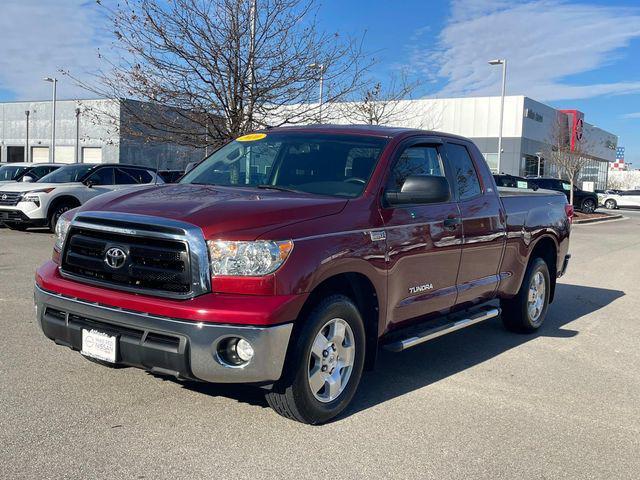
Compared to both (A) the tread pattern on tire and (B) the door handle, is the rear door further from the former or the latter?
(A) the tread pattern on tire

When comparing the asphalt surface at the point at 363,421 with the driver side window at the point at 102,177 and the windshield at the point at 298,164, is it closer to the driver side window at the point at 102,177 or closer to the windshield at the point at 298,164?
the windshield at the point at 298,164

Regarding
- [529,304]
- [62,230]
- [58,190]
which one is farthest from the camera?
[58,190]

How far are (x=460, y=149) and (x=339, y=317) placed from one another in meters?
2.58

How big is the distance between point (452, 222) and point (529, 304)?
2159mm

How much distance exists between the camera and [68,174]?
1562 cm

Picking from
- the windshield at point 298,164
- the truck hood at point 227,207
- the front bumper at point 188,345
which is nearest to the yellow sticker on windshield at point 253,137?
the windshield at point 298,164

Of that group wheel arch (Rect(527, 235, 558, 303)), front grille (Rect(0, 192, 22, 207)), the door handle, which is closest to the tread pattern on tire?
the door handle

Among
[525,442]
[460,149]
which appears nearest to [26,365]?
[525,442]

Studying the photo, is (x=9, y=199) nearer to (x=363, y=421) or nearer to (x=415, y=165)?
(x=415, y=165)

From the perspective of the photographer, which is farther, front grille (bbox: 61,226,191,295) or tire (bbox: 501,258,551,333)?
tire (bbox: 501,258,551,333)

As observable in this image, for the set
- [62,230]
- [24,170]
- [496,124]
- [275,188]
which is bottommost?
[62,230]

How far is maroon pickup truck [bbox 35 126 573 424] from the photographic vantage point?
368cm

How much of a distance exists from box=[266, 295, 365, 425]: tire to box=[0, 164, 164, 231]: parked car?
11.0 m

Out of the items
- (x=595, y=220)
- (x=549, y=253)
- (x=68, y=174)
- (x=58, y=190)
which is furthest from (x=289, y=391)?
(x=595, y=220)
